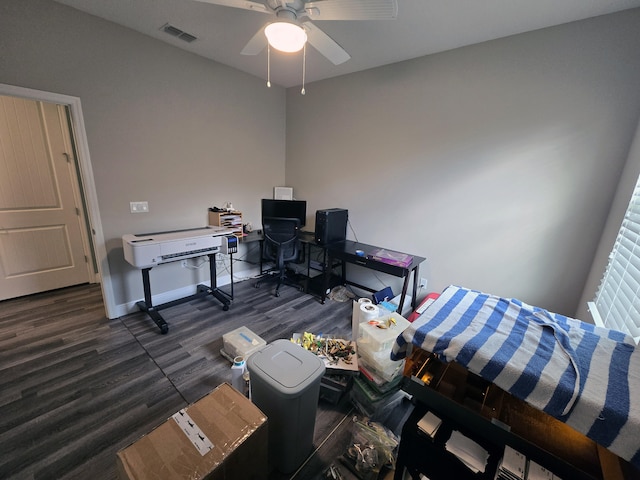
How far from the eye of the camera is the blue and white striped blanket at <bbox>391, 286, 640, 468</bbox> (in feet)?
2.22

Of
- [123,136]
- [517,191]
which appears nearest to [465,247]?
[517,191]

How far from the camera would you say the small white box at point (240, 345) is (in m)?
1.97

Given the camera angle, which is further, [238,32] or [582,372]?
[238,32]

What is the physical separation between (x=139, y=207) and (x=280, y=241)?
1554mm

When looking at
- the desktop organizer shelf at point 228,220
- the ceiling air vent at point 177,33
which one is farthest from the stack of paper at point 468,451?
the ceiling air vent at point 177,33

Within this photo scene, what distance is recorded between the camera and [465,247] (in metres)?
2.52

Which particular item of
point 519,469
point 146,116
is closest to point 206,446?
point 519,469

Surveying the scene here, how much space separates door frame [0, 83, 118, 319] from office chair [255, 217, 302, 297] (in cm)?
162

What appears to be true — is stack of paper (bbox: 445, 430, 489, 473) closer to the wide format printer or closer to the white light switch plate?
the wide format printer

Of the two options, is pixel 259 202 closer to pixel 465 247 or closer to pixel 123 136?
pixel 123 136

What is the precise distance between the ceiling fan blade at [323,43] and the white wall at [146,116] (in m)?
1.77

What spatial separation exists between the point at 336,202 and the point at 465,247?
1.69 meters

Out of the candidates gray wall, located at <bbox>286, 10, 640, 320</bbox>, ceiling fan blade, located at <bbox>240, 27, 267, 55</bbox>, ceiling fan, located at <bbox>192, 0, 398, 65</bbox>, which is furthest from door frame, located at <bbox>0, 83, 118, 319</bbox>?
gray wall, located at <bbox>286, 10, 640, 320</bbox>

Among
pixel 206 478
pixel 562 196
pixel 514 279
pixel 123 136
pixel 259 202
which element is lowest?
pixel 206 478
